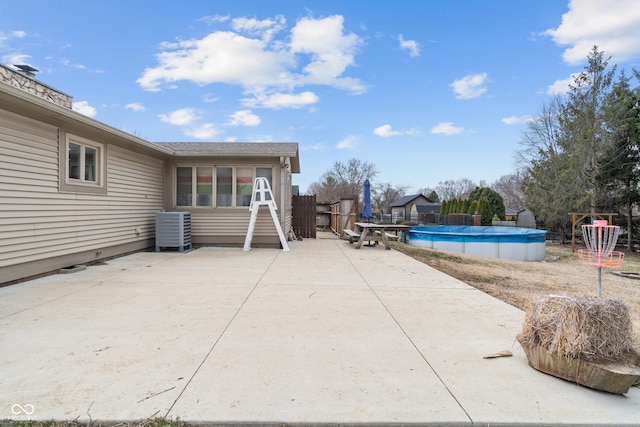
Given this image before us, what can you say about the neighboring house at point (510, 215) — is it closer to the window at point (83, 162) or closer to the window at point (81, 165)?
the window at point (81, 165)

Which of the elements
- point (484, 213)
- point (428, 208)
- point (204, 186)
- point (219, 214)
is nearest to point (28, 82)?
point (204, 186)

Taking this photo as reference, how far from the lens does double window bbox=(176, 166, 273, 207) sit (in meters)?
10.4

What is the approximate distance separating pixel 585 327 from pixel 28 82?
13535mm

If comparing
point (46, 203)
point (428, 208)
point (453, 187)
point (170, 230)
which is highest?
point (453, 187)

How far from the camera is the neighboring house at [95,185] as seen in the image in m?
5.28

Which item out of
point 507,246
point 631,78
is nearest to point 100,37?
point 507,246

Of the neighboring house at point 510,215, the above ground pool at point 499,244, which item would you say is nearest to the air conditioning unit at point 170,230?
the above ground pool at point 499,244

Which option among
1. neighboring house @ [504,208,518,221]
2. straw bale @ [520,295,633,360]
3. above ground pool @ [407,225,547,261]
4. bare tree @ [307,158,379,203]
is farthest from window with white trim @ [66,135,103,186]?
neighboring house @ [504,208,518,221]

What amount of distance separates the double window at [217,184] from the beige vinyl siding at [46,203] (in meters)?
2.02

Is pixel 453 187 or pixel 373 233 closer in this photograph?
pixel 373 233

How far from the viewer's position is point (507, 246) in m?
12.4

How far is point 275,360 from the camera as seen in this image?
2723mm

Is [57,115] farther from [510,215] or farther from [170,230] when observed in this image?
[510,215]

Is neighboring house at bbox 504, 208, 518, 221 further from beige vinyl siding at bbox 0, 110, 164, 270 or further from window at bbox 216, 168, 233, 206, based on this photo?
beige vinyl siding at bbox 0, 110, 164, 270
